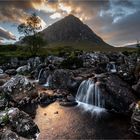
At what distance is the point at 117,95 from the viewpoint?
3209 centimetres

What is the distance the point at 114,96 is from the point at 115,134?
27.9ft

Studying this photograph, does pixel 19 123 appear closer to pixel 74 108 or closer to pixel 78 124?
pixel 78 124

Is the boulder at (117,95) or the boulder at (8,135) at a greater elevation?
the boulder at (117,95)

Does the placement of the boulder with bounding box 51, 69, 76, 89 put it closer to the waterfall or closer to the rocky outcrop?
the waterfall

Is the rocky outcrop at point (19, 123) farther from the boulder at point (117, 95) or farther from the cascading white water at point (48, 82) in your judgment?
the cascading white water at point (48, 82)

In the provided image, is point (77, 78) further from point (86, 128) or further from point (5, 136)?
point (5, 136)

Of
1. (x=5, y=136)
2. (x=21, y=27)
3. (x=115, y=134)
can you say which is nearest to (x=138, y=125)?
(x=115, y=134)

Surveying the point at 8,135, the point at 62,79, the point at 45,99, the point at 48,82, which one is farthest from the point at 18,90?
the point at 48,82

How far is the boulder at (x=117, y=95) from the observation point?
31.5 meters

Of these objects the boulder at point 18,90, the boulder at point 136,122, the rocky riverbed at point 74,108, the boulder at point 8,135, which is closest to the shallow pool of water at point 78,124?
the rocky riverbed at point 74,108

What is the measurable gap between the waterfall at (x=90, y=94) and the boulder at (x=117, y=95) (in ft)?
3.61

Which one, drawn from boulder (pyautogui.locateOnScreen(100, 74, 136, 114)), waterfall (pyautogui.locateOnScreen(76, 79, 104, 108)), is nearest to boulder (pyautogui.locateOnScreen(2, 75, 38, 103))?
waterfall (pyautogui.locateOnScreen(76, 79, 104, 108))

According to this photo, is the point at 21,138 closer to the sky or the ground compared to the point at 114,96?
closer to the ground

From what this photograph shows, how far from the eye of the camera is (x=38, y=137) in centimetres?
2352
